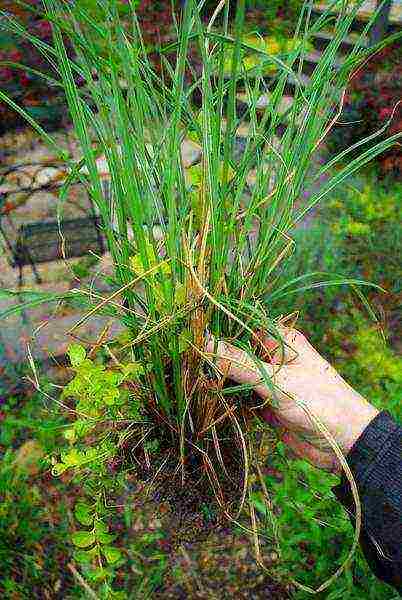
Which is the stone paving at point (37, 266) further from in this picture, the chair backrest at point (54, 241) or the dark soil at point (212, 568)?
the dark soil at point (212, 568)

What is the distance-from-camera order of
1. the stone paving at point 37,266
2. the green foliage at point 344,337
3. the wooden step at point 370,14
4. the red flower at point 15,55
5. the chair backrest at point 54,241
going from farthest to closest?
the red flower at point 15,55
the wooden step at point 370,14
the chair backrest at point 54,241
the stone paving at point 37,266
the green foliage at point 344,337

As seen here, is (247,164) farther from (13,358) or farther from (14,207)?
(14,207)

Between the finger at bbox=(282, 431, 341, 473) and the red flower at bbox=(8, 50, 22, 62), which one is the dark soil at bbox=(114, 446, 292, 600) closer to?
the finger at bbox=(282, 431, 341, 473)

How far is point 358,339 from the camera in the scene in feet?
7.74

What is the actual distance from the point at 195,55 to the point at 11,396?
163 inches

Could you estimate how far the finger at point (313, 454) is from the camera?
1.13 meters

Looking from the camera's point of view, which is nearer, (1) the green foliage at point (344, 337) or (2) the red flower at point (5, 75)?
(1) the green foliage at point (344, 337)

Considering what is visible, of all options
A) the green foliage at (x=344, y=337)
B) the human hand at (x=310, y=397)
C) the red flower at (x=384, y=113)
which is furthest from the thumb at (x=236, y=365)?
the red flower at (x=384, y=113)

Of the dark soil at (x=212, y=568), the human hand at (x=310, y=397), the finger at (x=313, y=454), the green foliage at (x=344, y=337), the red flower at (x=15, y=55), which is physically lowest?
the dark soil at (x=212, y=568)

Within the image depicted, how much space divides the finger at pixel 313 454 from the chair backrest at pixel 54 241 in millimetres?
1869

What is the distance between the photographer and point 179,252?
Answer: 0.91 meters

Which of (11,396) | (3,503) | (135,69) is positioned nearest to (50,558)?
(3,503)

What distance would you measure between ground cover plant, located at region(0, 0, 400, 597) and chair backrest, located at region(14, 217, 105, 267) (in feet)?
6.18

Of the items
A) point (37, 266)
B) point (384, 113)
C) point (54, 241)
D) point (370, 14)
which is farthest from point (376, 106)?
point (37, 266)
